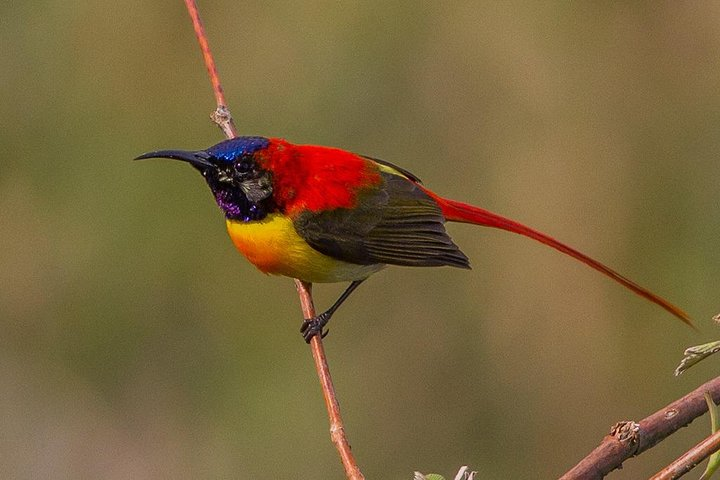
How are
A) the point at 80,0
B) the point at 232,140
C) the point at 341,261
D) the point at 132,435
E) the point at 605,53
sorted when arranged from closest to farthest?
the point at 232,140 → the point at 341,261 → the point at 132,435 → the point at 605,53 → the point at 80,0

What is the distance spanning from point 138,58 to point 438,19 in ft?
5.51

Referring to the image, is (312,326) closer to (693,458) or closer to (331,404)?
(331,404)

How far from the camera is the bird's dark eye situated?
3.51 m

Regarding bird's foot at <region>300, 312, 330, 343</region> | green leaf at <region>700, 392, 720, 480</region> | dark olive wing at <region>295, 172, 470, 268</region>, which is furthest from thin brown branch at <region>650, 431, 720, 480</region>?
dark olive wing at <region>295, 172, 470, 268</region>

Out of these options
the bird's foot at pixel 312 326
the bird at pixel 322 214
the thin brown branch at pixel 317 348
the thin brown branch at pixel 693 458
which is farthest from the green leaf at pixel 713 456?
the bird's foot at pixel 312 326

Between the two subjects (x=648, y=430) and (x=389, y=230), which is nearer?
(x=648, y=430)

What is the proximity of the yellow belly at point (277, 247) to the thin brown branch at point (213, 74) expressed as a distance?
1.40ft

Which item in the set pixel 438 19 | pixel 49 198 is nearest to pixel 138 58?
pixel 49 198

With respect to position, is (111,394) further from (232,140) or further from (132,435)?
(232,140)

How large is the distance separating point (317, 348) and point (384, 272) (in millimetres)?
1930

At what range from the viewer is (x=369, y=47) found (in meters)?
5.53

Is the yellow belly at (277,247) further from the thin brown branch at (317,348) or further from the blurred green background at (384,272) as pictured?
the blurred green background at (384,272)

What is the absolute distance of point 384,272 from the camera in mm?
5258

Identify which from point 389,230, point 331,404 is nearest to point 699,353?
point 331,404
